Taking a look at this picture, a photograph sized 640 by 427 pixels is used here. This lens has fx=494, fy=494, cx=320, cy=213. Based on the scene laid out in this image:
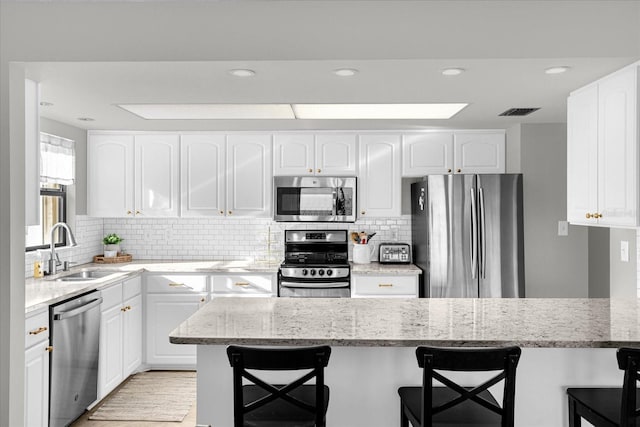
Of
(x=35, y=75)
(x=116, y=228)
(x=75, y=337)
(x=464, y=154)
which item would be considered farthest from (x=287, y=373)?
(x=116, y=228)

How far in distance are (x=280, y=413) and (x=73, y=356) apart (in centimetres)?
203

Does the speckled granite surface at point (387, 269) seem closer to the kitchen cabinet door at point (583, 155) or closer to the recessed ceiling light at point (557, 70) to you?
the kitchen cabinet door at point (583, 155)

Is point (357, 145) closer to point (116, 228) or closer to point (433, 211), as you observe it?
point (433, 211)

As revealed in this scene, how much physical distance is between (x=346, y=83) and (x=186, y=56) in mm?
912

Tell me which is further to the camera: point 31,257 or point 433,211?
point 433,211

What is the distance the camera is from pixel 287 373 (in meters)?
2.26

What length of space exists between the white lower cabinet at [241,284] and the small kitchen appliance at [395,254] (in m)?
1.11

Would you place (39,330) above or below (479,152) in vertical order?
below

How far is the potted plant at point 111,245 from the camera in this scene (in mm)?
4859

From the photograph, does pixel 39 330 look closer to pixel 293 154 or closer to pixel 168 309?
pixel 168 309

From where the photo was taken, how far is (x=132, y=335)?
4.24 meters

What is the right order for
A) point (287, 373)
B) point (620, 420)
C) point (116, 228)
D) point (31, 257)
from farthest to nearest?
point (116, 228)
point (31, 257)
point (287, 373)
point (620, 420)

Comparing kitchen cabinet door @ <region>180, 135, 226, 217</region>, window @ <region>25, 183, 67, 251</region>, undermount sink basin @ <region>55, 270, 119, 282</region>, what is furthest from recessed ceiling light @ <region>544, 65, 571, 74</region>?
window @ <region>25, 183, 67, 251</region>

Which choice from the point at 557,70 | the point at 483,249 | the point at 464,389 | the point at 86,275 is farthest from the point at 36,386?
the point at 557,70
